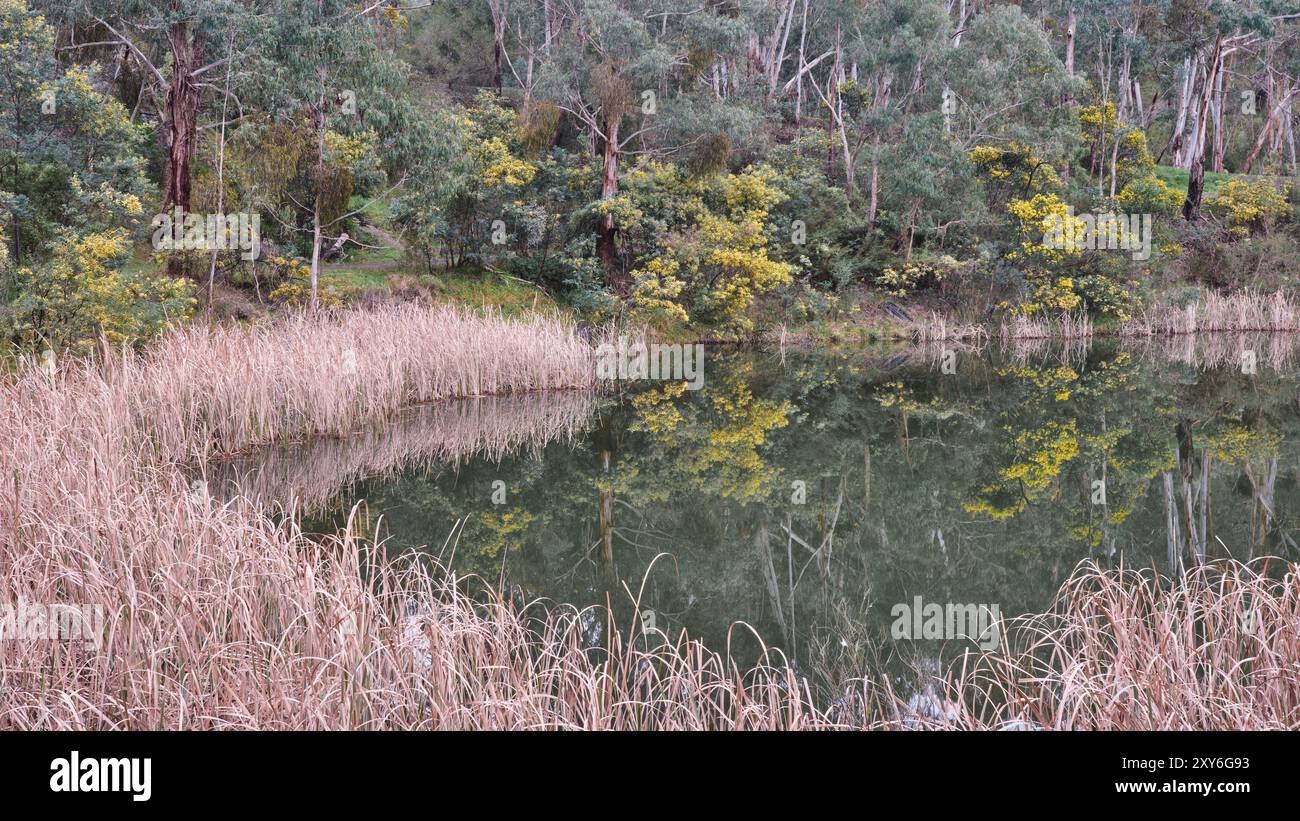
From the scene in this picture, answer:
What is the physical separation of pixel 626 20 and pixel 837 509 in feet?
41.7

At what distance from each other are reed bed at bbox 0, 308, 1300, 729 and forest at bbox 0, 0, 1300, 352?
251 inches

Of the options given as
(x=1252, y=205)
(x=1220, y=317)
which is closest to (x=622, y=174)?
(x=1220, y=317)

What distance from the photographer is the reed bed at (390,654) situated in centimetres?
295

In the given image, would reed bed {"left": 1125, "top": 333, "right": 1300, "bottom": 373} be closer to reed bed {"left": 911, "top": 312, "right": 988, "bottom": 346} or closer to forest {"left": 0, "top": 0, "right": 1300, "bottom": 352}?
forest {"left": 0, "top": 0, "right": 1300, "bottom": 352}

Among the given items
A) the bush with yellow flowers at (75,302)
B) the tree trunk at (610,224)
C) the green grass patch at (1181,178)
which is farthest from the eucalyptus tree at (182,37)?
the green grass patch at (1181,178)

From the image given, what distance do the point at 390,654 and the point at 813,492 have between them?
5.50m

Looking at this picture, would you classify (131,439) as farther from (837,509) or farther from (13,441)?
(837,509)

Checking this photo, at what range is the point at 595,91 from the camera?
17.8 meters

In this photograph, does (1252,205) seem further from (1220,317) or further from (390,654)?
(390,654)

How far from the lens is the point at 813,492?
26.9 ft

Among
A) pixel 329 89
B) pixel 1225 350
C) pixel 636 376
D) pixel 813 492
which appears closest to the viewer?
pixel 813 492

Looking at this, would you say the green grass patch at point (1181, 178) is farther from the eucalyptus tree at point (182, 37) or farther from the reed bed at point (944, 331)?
the eucalyptus tree at point (182, 37)

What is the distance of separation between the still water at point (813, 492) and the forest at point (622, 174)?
4395mm
